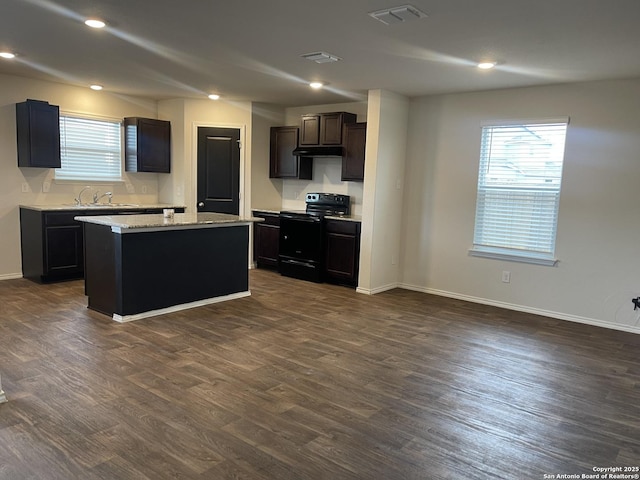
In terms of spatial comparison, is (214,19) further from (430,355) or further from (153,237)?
(430,355)

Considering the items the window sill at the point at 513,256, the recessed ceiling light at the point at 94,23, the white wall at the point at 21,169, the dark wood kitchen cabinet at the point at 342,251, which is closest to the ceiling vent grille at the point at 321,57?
the recessed ceiling light at the point at 94,23

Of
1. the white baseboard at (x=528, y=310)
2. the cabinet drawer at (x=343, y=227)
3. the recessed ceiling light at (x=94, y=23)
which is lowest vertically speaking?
the white baseboard at (x=528, y=310)

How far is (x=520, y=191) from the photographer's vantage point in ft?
16.8

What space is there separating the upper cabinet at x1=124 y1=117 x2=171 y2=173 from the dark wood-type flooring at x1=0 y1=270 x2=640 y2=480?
258cm

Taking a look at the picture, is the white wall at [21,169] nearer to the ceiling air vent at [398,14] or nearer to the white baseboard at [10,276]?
the white baseboard at [10,276]

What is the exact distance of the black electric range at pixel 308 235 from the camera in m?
6.15

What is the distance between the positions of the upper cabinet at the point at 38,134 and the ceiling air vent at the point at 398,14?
4.43 m

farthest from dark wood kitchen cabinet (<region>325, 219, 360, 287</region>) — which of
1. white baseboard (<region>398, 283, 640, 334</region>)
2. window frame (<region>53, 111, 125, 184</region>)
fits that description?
window frame (<region>53, 111, 125, 184</region>)

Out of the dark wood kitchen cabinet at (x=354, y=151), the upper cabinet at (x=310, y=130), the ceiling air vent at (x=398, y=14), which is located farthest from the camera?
the upper cabinet at (x=310, y=130)

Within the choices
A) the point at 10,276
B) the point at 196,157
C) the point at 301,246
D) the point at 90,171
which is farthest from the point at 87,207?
the point at 301,246

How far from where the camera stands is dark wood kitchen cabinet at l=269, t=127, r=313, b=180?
22.4ft

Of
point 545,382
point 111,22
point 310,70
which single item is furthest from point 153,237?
point 545,382

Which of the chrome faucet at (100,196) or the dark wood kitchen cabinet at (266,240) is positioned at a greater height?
the chrome faucet at (100,196)

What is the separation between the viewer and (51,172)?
5953mm
